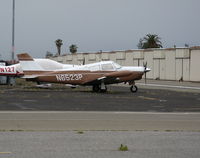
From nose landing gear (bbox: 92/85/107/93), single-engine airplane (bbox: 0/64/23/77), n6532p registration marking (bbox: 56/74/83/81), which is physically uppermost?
single-engine airplane (bbox: 0/64/23/77)

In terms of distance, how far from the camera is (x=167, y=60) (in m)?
67.3

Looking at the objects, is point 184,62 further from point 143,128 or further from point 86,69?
point 143,128

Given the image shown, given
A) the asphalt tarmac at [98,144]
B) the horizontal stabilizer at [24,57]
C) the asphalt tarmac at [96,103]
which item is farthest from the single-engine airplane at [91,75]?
the asphalt tarmac at [98,144]

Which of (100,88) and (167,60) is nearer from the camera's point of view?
(100,88)

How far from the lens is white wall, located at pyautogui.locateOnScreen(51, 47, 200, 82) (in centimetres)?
6051

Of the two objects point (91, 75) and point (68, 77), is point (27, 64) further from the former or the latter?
point (91, 75)

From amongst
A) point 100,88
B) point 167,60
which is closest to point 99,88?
point 100,88

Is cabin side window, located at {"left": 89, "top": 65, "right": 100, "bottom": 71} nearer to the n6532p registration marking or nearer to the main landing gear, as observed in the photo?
the n6532p registration marking

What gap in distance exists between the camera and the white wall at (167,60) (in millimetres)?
60513

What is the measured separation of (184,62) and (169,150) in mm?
53711

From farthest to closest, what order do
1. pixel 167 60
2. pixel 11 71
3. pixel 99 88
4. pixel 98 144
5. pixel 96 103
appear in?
pixel 167 60 < pixel 11 71 < pixel 99 88 < pixel 96 103 < pixel 98 144

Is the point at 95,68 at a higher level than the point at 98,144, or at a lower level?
higher

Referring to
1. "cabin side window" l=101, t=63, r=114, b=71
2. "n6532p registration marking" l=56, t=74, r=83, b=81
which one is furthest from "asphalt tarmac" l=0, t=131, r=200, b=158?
"cabin side window" l=101, t=63, r=114, b=71

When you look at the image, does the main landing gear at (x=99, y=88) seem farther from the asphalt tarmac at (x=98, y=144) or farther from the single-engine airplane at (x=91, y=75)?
the asphalt tarmac at (x=98, y=144)
